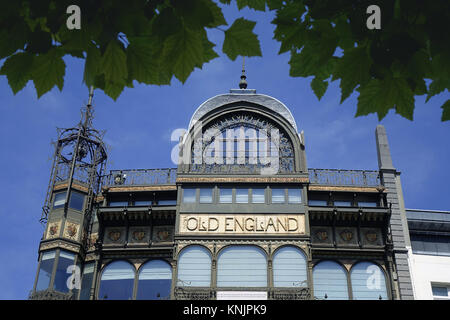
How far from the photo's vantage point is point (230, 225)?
1078 inches

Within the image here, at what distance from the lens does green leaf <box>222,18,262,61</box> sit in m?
4.14

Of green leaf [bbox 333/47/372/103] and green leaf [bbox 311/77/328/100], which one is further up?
green leaf [bbox 311/77/328/100]

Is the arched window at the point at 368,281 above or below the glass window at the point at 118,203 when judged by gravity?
below

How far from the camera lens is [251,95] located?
105ft

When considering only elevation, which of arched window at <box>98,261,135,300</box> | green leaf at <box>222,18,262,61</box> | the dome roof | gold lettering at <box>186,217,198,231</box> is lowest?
green leaf at <box>222,18,262,61</box>

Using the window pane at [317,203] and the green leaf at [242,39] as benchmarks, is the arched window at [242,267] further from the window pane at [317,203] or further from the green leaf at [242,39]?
the green leaf at [242,39]

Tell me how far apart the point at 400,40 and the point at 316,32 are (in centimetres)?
68

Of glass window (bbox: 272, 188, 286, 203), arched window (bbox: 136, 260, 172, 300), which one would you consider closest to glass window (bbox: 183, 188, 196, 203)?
arched window (bbox: 136, 260, 172, 300)

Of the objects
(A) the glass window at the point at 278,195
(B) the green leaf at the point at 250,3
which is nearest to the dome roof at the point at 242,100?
(A) the glass window at the point at 278,195

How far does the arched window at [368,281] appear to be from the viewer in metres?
26.9

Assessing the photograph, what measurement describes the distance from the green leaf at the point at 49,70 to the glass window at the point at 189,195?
79.2 ft

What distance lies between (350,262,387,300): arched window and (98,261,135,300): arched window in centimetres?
1158

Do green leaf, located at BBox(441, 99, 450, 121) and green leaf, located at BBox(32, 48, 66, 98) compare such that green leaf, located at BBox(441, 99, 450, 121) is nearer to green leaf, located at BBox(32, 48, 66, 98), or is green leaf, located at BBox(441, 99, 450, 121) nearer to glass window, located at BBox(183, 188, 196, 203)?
green leaf, located at BBox(32, 48, 66, 98)
